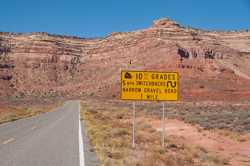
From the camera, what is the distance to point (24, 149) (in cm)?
1411

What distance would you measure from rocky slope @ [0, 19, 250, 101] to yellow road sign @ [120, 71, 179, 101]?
269 feet

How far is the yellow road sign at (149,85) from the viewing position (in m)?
15.6

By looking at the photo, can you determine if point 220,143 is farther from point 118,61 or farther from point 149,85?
point 118,61

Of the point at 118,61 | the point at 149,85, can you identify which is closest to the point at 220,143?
the point at 149,85

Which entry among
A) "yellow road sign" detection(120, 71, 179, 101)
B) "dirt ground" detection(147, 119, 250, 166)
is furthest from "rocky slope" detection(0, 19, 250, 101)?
"yellow road sign" detection(120, 71, 179, 101)

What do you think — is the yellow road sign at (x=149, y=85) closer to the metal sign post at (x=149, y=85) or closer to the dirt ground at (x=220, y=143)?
the metal sign post at (x=149, y=85)

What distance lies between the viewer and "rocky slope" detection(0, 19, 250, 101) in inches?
4350

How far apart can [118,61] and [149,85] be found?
126 meters

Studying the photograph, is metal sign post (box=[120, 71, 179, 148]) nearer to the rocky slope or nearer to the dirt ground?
the dirt ground

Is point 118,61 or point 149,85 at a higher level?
point 118,61

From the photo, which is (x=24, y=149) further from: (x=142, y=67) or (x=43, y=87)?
(x=43, y=87)

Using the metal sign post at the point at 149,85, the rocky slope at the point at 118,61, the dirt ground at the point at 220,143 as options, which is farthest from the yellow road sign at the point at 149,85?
the rocky slope at the point at 118,61

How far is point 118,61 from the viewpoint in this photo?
141 metres

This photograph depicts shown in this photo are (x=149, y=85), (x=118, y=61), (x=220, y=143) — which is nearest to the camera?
(x=149, y=85)
